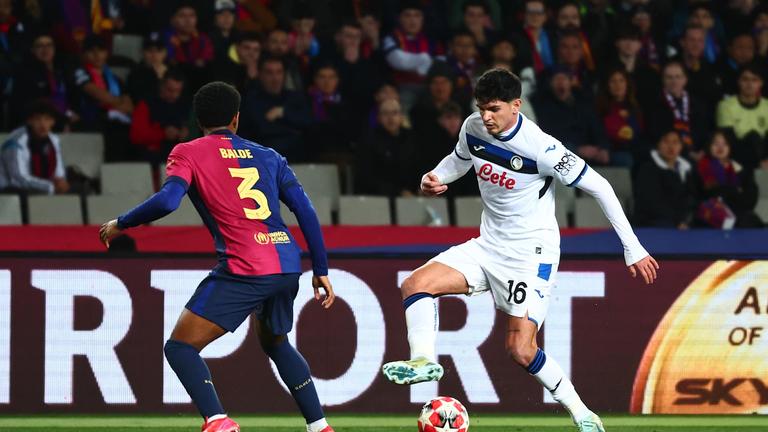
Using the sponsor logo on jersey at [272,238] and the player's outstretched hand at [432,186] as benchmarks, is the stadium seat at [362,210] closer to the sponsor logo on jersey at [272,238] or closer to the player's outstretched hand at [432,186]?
the player's outstretched hand at [432,186]

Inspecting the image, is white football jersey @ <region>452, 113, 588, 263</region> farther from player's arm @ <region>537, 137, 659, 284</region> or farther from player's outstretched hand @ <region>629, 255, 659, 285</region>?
player's outstretched hand @ <region>629, 255, 659, 285</region>

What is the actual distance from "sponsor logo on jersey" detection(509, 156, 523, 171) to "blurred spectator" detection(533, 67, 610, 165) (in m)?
5.27

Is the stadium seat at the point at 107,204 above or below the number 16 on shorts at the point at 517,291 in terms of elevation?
below

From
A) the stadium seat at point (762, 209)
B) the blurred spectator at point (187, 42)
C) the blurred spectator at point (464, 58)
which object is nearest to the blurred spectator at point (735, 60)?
the stadium seat at point (762, 209)

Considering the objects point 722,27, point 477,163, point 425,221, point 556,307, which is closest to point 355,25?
point 425,221

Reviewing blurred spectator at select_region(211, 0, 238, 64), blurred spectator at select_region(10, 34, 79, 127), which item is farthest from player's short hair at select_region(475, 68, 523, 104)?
blurred spectator at select_region(10, 34, 79, 127)

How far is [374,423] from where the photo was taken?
8070 millimetres

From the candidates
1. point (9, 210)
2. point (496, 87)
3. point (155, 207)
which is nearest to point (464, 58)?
point (9, 210)

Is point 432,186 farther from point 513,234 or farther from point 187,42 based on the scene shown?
point 187,42

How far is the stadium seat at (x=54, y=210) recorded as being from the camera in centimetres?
1066

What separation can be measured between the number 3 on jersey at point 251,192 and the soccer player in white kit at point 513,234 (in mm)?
915

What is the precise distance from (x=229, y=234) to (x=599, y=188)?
5.78ft

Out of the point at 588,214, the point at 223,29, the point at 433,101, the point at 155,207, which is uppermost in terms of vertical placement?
the point at 223,29

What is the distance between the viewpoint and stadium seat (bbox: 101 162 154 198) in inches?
439
